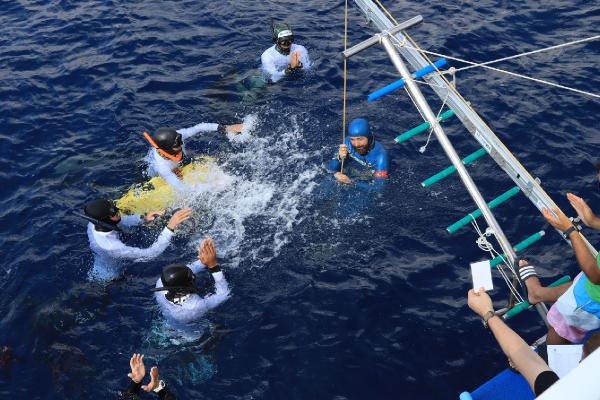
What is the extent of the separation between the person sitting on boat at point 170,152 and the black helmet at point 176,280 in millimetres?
3347

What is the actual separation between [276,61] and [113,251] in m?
7.63

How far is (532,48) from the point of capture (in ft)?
48.3

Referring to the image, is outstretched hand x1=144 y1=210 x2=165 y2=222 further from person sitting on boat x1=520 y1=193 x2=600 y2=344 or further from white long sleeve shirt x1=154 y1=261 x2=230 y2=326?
person sitting on boat x1=520 y1=193 x2=600 y2=344

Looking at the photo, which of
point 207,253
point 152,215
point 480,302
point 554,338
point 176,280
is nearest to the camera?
point 480,302

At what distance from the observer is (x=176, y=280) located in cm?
818

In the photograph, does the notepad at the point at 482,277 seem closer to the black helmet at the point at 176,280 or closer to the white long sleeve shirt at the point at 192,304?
the black helmet at the point at 176,280

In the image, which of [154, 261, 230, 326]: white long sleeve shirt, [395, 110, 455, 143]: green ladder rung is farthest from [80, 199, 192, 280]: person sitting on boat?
[395, 110, 455, 143]: green ladder rung

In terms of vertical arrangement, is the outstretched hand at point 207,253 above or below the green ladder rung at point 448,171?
below

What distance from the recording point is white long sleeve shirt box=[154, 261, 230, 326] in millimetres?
8586

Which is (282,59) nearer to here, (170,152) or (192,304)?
(170,152)

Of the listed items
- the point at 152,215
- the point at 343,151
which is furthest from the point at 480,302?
the point at 152,215

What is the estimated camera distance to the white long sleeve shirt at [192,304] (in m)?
8.59

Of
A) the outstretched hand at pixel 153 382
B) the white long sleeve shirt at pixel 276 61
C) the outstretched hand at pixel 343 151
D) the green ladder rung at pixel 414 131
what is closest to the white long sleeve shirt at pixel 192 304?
the outstretched hand at pixel 153 382

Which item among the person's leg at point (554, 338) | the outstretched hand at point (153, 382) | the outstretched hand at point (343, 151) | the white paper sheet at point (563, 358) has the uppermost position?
the white paper sheet at point (563, 358)
